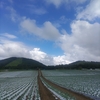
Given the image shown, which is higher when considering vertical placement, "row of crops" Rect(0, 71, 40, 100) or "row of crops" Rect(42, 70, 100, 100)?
"row of crops" Rect(42, 70, 100, 100)

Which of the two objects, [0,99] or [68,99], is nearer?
[68,99]

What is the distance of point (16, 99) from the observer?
19969 mm

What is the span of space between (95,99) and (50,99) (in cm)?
504

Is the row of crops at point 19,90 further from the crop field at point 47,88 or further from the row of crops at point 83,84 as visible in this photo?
the row of crops at point 83,84

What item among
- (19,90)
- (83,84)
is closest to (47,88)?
(19,90)

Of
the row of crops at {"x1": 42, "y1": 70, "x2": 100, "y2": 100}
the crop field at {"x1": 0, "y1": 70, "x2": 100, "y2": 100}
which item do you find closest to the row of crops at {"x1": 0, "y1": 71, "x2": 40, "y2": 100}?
the crop field at {"x1": 0, "y1": 70, "x2": 100, "y2": 100}

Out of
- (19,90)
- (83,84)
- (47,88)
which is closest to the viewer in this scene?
(19,90)

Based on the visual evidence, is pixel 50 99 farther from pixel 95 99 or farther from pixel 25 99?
pixel 95 99

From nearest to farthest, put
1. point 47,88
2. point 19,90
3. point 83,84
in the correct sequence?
point 19,90
point 47,88
point 83,84

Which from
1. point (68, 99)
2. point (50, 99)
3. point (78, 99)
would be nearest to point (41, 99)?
point (50, 99)

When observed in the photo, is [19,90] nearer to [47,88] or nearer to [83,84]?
[47,88]

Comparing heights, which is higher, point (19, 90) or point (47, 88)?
point (47, 88)

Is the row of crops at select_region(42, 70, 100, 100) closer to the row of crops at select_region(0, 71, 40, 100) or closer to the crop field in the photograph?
the crop field

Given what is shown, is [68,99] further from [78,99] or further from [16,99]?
[16,99]
